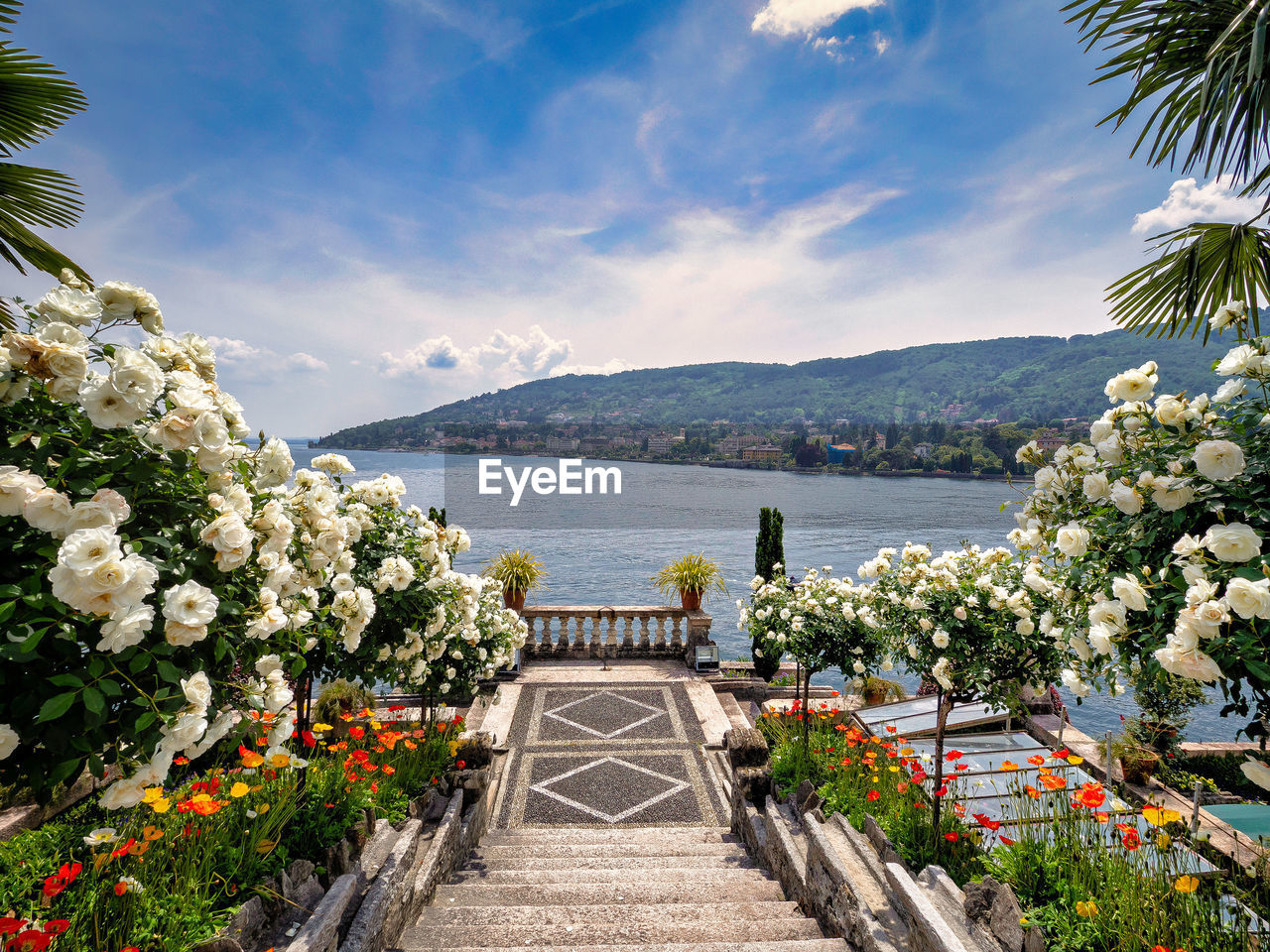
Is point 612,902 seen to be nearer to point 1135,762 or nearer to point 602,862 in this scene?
point 602,862

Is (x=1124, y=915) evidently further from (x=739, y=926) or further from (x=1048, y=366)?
(x=1048, y=366)

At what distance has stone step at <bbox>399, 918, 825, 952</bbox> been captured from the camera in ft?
11.9

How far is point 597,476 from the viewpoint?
89.1m

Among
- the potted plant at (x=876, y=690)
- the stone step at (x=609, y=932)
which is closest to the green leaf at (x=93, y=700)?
the stone step at (x=609, y=932)

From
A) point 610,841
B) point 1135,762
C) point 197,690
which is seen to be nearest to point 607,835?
point 610,841

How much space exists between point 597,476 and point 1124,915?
86.7 m

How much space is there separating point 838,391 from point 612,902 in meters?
117

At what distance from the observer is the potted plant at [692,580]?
12047 mm

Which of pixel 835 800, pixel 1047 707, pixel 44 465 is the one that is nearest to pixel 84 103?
pixel 44 465

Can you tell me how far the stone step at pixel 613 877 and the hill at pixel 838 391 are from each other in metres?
72.3

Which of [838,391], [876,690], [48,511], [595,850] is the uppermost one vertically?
[838,391]

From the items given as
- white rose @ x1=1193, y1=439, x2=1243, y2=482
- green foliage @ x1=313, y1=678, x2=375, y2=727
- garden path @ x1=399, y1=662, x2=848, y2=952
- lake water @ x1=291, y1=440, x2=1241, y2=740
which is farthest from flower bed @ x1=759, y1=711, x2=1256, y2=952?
lake water @ x1=291, y1=440, x2=1241, y2=740

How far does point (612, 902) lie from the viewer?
423 centimetres

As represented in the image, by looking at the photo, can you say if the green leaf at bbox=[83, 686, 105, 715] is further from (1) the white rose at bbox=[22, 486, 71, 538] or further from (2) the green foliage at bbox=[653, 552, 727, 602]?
(2) the green foliage at bbox=[653, 552, 727, 602]
